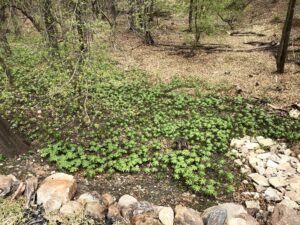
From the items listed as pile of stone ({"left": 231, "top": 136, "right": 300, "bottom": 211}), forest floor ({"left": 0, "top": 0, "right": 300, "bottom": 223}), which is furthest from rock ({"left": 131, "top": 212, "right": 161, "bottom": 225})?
pile of stone ({"left": 231, "top": 136, "right": 300, "bottom": 211})

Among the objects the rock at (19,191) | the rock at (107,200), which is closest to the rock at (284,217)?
the rock at (107,200)

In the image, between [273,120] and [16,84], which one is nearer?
[273,120]

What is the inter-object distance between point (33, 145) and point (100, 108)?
269 centimetres

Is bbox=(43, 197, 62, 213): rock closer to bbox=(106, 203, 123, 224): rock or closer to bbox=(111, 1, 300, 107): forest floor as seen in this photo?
bbox=(106, 203, 123, 224): rock

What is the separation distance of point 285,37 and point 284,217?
369 inches

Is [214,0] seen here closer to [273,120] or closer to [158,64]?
[158,64]

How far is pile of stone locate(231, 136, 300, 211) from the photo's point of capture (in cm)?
606

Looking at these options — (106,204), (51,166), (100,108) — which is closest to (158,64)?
(100,108)

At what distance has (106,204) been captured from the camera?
5.25 meters

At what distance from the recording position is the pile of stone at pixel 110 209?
4785 millimetres

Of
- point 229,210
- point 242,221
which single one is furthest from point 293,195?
point 242,221

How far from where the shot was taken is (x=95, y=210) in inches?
192

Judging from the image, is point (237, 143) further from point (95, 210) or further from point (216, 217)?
point (95, 210)

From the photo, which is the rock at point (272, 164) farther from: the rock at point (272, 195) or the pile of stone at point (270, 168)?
the rock at point (272, 195)
